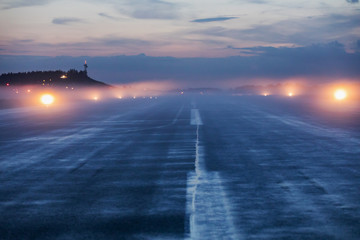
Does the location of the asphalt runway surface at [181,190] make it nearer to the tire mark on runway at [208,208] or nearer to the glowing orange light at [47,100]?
the tire mark on runway at [208,208]

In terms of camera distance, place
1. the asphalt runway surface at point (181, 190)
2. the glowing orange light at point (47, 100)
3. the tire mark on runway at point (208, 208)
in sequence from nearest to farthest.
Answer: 1. the tire mark on runway at point (208, 208)
2. the asphalt runway surface at point (181, 190)
3. the glowing orange light at point (47, 100)

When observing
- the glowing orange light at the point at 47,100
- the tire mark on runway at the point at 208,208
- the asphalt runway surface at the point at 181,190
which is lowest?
the asphalt runway surface at the point at 181,190

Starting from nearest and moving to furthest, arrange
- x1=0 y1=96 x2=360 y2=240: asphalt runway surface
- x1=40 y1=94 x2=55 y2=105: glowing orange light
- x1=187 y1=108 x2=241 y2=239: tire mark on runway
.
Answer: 1. x1=187 y1=108 x2=241 y2=239: tire mark on runway
2. x1=0 y1=96 x2=360 y2=240: asphalt runway surface
3. x1=40 y1=94 x2=55 y2=105: glowing orange light

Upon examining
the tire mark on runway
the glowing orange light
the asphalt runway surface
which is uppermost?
the glowing orange light

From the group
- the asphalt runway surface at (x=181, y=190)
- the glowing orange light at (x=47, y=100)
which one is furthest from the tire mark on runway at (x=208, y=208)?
the glowing orange light at (x=47, y=100)

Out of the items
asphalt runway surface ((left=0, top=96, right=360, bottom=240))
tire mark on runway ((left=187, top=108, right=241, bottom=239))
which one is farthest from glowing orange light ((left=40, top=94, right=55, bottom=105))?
tire mark on runway ((left=187, top=108, right=241, bottom=239))

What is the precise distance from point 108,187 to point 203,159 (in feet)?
14.6

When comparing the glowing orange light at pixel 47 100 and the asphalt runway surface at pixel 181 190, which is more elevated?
the glowing orange light at pixel 47 100

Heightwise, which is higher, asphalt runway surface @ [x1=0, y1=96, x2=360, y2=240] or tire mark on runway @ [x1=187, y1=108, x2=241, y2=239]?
tire mark on runway @ [x1=187, y1=108, x2=241, y2=239]

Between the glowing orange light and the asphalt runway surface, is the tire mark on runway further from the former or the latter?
the glowing orange light

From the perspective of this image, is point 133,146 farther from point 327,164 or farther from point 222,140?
point 327,164

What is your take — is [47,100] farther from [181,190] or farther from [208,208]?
[208,208]

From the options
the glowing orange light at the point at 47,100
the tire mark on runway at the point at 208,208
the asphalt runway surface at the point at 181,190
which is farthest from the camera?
the glowing orange light at the point at 47,100

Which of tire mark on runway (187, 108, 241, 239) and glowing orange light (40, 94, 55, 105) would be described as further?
glowing orange light (40, 94, 55, 105)
